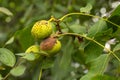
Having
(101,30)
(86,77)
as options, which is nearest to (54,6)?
(101,30)

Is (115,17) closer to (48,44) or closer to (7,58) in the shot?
(48,44)

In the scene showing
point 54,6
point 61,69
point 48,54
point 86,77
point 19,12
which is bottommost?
point 86,77

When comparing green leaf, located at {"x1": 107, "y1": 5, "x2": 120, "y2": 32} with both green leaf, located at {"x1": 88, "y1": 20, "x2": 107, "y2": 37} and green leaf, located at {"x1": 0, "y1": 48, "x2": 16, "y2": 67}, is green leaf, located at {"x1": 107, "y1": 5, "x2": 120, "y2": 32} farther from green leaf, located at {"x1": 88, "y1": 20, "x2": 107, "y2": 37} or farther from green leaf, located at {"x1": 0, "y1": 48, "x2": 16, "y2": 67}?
green leaf, located at {"x1": 0, "y1": 48, "x2": 16, "y2": 67}

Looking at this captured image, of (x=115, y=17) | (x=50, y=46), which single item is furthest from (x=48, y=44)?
(x=115, y=17)

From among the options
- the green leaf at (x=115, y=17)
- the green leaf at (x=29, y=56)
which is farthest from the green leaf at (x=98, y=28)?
the green leaf at (x=29, y=56)

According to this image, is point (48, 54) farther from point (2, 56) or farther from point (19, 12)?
point (19, 12)

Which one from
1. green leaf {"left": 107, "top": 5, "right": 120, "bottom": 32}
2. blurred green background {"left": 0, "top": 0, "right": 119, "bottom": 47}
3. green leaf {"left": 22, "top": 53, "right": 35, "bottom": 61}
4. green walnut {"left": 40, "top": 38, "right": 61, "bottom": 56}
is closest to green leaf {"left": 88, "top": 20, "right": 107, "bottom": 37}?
green leaf {"left": 107, "top": 5, "right": 120, "bottom": 32}

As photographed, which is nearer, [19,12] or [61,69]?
[61,69]
